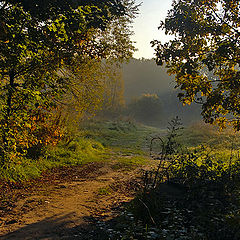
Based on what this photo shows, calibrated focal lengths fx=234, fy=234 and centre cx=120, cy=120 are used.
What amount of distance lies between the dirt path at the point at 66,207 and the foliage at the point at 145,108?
47.3 m

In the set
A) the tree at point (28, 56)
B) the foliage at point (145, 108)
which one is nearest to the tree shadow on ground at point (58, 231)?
the tree at point (28, 56)

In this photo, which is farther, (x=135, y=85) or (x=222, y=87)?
(x=135, y=85)

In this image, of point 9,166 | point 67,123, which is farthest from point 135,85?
point 9,166

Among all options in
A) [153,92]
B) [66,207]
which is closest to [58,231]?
[66,207]

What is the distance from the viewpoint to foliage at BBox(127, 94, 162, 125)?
55625mm

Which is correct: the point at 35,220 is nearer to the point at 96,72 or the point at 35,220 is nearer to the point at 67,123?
the point at 96,72

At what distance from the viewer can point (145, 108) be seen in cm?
5588

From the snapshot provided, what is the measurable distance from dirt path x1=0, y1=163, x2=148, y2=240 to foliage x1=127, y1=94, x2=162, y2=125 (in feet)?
155

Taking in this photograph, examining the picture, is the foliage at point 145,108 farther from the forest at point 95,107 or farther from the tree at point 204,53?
the tree at point 204,53

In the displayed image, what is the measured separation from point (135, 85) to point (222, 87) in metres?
89.5

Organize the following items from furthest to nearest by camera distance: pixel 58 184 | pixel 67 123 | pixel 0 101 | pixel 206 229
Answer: pixel 67 123 < pixel 58 184 < pixel 0 101 < pixel 206 229

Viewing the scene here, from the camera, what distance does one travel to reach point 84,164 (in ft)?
35.9

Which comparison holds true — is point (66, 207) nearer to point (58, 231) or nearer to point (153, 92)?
point (58, 231)

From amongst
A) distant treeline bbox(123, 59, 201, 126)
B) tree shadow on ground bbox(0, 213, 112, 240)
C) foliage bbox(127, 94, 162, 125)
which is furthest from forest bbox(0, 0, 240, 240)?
distant treeline bbox(123, 59, 201, 126)
